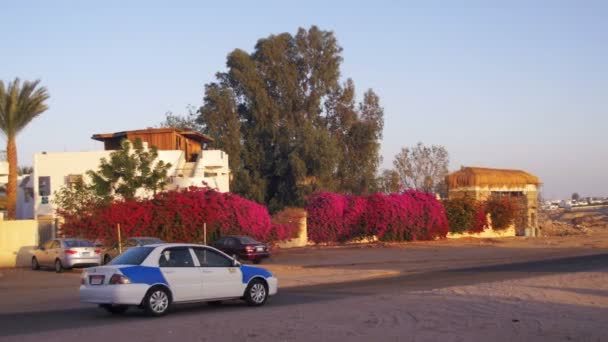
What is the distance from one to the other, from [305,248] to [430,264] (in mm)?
13494

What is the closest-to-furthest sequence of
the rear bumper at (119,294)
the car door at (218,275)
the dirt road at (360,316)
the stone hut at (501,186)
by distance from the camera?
the dirt road at (360,316) → the rear bumper at (119,294) → the car door at (218,275) → the stone hut at (501,186)

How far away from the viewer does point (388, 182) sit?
67875 mm

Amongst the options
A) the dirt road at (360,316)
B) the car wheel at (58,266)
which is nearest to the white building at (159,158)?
the car wheel at (58,266)

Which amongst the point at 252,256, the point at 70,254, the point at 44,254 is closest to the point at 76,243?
the point at 70,254

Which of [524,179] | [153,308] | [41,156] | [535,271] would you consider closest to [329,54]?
[524,179]

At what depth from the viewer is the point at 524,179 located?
68250 millimetres

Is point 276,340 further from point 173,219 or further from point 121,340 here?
point 173,219

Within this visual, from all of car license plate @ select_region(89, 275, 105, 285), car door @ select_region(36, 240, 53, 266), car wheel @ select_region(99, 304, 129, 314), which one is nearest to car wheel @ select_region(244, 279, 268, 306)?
car wheel @ select_region(99, 304, 129, 314)

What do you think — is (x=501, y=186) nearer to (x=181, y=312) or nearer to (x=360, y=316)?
(x=181, y=312)

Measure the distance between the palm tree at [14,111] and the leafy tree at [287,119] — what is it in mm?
18324

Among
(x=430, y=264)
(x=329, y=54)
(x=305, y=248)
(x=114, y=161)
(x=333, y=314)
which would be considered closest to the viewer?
(x=333, y=314)

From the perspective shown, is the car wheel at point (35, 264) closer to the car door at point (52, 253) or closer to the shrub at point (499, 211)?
the car door at point (52, 253)

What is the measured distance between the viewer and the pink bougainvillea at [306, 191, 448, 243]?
50031 mm

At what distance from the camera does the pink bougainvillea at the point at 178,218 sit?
1534 inches
